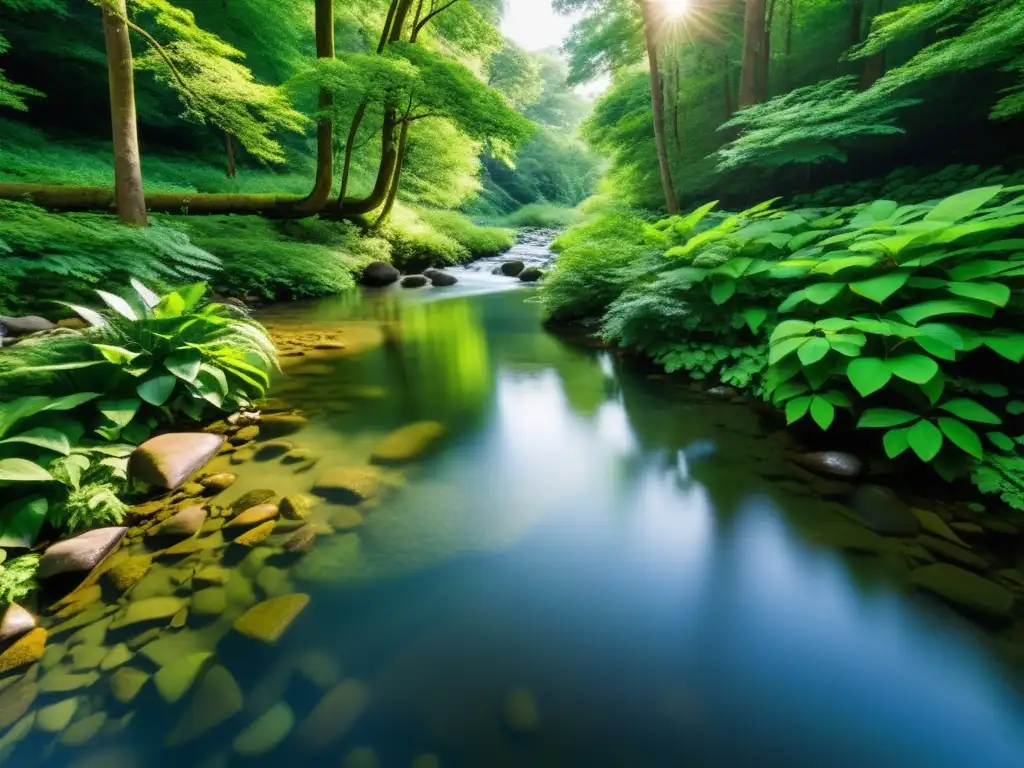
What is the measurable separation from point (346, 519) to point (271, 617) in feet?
2.24

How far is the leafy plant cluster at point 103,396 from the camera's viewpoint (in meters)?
2.18

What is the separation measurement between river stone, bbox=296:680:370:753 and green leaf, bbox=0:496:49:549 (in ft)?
5.04

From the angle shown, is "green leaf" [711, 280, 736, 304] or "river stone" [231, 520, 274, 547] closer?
"river stone" [231, 520, 274, 547]

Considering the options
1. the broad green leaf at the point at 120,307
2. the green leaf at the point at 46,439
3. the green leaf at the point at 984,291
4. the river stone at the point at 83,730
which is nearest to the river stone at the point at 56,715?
the river stone at the point at 83,730

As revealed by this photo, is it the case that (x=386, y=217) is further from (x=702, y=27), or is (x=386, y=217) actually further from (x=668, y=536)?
(x=668, y=536)

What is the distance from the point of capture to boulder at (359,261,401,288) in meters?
11.2

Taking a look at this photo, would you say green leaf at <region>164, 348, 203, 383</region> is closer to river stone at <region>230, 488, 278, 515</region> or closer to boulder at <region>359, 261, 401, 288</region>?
river stone at <region>230, 488, 278, 515</region>

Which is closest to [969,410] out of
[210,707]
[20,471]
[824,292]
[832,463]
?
[832,463]

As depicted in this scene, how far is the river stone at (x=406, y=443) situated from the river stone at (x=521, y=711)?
1.84 m

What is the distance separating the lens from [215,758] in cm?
140

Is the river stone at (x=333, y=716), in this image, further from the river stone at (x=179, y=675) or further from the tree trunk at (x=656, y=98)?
the tree trunk at (x=656, y=98)

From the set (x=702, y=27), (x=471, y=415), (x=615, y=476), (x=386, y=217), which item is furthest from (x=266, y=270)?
(x=702, y=27)

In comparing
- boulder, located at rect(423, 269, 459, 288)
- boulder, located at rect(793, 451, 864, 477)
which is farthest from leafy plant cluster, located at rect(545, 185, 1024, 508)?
boulder, located at rect(423, 269, 459, 288)

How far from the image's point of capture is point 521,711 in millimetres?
1536
